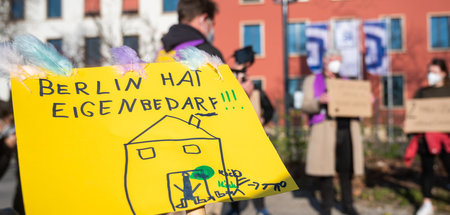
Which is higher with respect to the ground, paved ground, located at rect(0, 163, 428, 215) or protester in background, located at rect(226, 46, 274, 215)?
protester in background, located at rect(226, 46, 274, 215)

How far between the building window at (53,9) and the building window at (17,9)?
5.33 meters

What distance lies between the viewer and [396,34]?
22.9 meters

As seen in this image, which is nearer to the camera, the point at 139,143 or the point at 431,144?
the point at 139,143

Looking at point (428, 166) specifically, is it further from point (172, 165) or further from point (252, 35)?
point (252, 35)

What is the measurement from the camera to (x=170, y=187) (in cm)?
145

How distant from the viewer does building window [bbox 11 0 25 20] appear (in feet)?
57.8

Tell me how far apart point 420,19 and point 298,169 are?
60.4 feet

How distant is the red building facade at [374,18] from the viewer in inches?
855

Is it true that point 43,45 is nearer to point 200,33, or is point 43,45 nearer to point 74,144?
point 74,144

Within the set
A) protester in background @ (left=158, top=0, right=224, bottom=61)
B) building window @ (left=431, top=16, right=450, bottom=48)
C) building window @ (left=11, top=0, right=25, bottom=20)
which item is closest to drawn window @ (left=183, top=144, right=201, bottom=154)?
protester in background @ (left=158, top=0, right=224, bottom=61)

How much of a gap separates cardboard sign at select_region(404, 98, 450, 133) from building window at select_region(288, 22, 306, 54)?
18488 mm

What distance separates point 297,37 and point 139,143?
2232cm

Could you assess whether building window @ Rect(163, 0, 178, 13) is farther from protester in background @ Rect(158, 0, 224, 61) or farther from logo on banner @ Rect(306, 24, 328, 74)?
protester in background @ Rect(158, 0, 224, 61)

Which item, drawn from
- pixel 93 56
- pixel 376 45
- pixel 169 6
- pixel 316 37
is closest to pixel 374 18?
pixel 376 45
